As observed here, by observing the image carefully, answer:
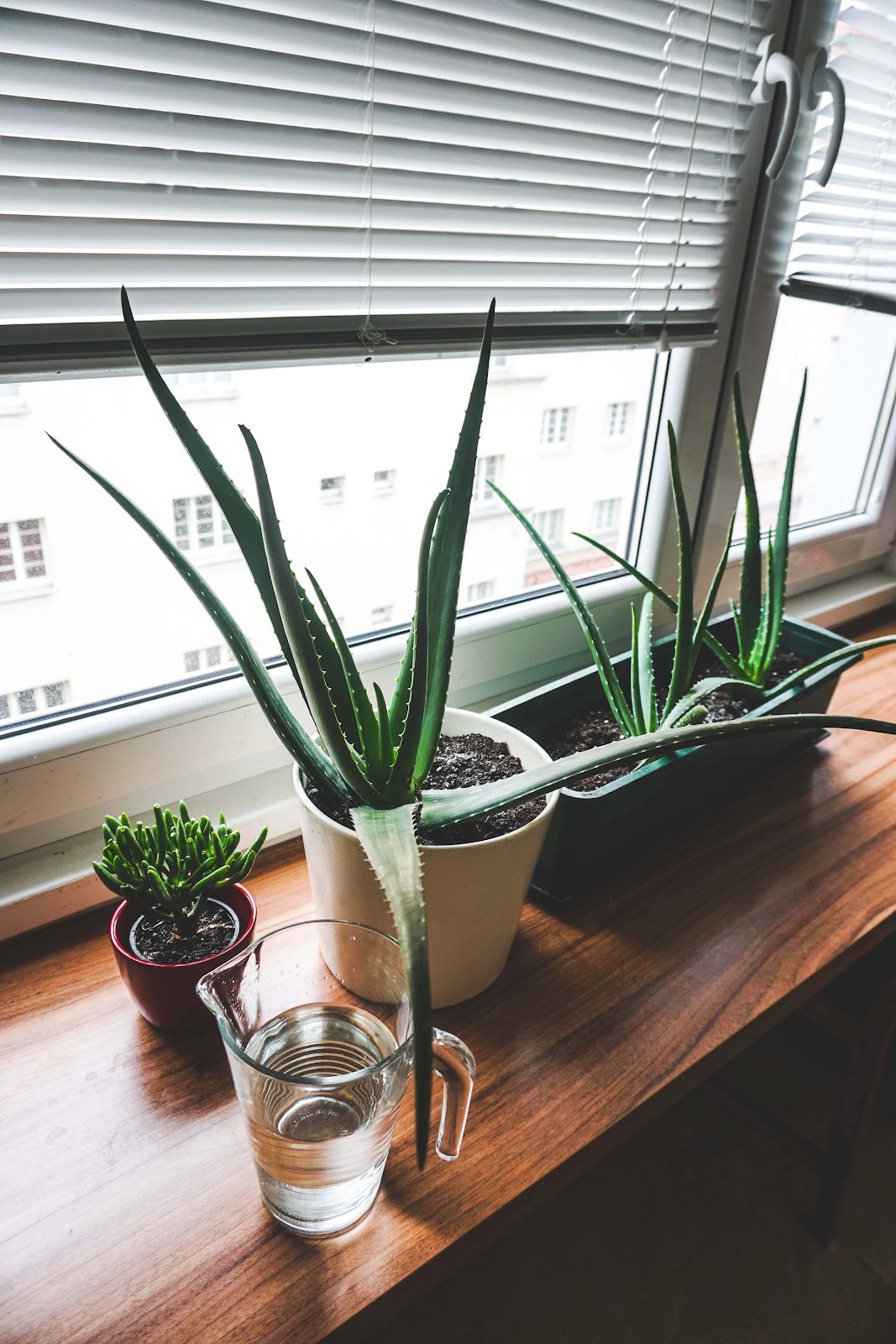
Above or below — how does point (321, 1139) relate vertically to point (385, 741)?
below

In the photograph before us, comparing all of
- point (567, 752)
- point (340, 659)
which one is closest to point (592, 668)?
point (567, 752)

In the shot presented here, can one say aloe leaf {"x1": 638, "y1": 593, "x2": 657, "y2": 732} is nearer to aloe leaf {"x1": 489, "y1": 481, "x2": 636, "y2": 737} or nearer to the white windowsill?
aloe leaf {"x1": 489, "y1": 481, "x2": 636, "y2": 737}

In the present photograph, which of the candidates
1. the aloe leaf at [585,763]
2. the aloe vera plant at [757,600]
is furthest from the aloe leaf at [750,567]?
the aloe leaf at [585,763]

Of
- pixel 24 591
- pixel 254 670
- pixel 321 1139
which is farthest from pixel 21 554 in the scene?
pixel 321 1139

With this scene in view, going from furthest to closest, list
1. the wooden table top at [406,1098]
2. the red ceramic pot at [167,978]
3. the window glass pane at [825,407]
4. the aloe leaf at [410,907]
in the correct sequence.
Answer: the window glass pane at [825,407] → the red ceramic pot at [167,978] → the wooden table top at [406,1098] → the aloe leaf at [410,907]

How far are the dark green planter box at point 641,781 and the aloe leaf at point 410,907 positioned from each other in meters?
0.22

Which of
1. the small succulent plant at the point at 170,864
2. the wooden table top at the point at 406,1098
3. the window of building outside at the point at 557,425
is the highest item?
the window of building outside at the point at 557,425

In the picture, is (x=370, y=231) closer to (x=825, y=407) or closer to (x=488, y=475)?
(x=488, y=475)

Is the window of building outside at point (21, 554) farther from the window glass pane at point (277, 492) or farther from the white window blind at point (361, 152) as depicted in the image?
the white window blind at point (361, 152)

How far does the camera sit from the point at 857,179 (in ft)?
3.42

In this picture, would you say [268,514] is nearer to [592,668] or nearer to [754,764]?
[592,668]

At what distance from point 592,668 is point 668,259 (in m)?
0.41

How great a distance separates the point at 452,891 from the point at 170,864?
7.7 inches

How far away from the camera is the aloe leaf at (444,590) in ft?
1.71
